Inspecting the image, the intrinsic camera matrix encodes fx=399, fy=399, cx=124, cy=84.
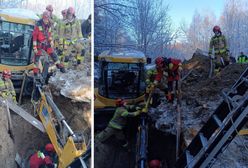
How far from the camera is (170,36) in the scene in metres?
2.60

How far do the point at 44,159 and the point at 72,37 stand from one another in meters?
0.83

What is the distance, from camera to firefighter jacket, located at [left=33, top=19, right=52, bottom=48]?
8.78ft

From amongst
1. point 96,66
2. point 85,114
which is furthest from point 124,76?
point 85,114

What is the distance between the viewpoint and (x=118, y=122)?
255cm

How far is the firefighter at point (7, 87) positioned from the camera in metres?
2.67

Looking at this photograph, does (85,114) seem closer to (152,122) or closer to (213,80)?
(152,122)

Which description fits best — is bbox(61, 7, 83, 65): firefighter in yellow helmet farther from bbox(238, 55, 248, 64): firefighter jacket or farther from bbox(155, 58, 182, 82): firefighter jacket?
bbox(238, 55, 248, 64): firefighter jacket

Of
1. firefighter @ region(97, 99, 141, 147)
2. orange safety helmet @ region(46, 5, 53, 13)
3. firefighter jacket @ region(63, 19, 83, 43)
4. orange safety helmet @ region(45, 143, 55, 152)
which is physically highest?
orange safety helmet @ region(46, 5, 53, 13)

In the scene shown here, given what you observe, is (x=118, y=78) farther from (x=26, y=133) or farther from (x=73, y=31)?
(x=26, y=133)

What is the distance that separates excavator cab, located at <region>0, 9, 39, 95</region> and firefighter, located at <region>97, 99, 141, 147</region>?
0.60 metres

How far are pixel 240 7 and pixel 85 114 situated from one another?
3.91 feet

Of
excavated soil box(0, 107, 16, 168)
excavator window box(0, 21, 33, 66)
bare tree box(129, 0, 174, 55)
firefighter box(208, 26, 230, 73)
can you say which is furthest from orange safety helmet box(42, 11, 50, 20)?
firefighter box(208, 26, 230, 73)

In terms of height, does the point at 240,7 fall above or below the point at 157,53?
above

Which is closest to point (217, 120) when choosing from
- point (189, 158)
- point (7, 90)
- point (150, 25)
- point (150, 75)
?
point (189, 158)
